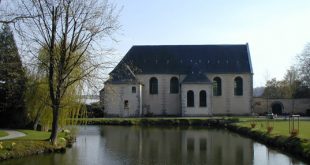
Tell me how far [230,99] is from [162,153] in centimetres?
3586

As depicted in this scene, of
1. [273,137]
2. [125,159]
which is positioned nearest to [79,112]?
[125,159]

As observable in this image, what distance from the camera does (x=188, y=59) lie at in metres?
58.1

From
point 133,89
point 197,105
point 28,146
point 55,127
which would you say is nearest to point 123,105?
point 133,89

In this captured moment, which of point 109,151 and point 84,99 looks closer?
point 109,151

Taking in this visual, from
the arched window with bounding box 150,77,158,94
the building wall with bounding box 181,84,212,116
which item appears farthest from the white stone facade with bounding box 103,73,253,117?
the arched window with bounding box 150,77,158,94

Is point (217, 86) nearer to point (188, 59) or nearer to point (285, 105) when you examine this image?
point (188, 59)

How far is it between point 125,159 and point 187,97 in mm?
35093

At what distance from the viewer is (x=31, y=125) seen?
30.0 m

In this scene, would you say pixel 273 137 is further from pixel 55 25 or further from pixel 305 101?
pixel 305 101

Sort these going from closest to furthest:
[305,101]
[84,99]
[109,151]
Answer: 1. [109,151]
2. [84,99]
3. [305,101]

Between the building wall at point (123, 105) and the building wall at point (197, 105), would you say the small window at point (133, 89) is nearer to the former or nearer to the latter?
the building wall at point (123, 105)

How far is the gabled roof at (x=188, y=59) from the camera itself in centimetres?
5709

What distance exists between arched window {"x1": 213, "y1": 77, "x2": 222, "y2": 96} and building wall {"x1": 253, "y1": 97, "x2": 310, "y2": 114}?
649 cm

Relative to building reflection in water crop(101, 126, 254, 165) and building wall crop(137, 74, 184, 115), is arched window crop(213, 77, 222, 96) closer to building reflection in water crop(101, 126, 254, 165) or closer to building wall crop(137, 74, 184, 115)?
building wall crop(137, 74, 184, 115)
